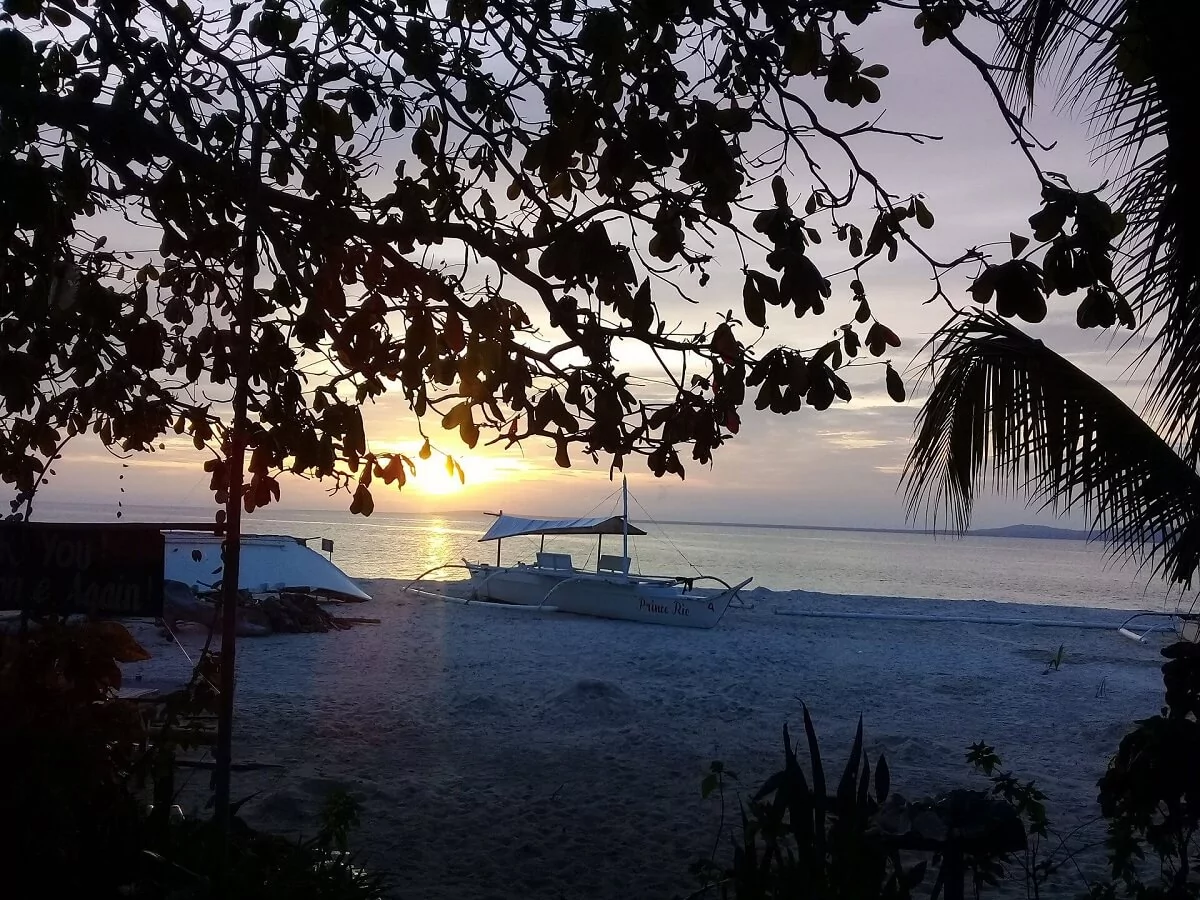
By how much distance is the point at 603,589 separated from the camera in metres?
19.6

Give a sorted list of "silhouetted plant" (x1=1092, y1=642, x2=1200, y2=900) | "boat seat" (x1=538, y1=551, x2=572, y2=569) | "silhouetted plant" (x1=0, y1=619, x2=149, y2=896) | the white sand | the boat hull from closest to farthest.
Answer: "silhouetted plant" (x1=0, y1=619, x2=149, y2=896) < "silhouetted plant" (x1=1092, y1=642, x2=1200, y2=900) < the white sand < the boat hull < "boat seat" (x1=538, y1=551, x2=572, y2=569)

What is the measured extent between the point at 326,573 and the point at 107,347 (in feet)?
51.8

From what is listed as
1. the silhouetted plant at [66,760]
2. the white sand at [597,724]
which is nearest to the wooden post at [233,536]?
the silhouetted plant at [66,760]

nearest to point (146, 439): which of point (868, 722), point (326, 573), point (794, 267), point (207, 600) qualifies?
point (794, 267)

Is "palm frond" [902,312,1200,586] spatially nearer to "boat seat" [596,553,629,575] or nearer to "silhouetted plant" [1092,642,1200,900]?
"silhouetted plant" [1092,642,1200,900]

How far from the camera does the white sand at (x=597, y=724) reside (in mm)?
5758

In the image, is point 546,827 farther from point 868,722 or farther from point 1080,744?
point 1080,744

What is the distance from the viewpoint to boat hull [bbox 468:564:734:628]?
18.8 meters

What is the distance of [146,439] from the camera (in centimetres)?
599

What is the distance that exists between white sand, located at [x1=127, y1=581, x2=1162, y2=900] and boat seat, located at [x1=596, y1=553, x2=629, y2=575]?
2.66m

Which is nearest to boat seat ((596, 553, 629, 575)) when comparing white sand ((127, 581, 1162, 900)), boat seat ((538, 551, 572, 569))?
boat seat ((538, 551, 572, 569))

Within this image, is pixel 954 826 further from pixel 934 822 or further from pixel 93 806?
pixel 93 806

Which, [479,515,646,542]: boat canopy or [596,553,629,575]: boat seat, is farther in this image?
[479,515,646,542]: boat canopy

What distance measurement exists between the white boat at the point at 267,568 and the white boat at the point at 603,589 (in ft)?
10.5
